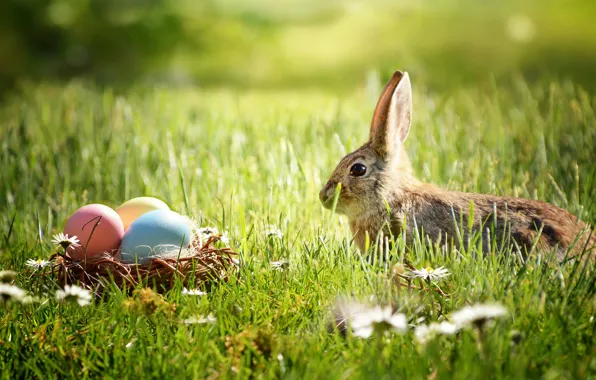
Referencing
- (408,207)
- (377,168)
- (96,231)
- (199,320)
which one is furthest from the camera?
(377,168)

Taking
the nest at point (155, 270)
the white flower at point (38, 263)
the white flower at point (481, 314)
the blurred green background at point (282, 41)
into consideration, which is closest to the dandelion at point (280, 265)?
the nest at point (155, 270)

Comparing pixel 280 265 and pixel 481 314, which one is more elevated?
pixel 481 314

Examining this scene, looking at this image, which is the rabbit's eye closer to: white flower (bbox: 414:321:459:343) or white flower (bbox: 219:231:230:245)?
white flower (bbox: 219:231:230:245)

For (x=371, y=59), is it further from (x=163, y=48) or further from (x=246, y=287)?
(x=246, y=287)

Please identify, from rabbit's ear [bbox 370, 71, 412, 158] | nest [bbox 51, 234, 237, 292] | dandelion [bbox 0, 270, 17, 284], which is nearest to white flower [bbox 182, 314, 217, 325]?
nest [bbox 51, 234, 237, 292]

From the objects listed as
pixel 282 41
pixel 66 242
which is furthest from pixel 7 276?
pixel 282 41

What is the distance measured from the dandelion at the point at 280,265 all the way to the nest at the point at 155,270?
0.18 m

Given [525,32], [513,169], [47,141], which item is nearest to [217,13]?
[525,32]

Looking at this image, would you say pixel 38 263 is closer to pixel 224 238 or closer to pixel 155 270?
pixel 155 270

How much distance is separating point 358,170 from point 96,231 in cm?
125

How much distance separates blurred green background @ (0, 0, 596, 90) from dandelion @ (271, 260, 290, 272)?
24.0 feet

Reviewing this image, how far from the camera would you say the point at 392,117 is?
3.84 meters

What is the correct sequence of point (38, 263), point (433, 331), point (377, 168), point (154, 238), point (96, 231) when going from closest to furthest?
1. point (433, 331)
2. point (38, 263)
3. point (154, 238)
4. point (96, 231)
5. point (377, 168)

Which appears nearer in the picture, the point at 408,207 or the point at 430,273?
the point at 430,273
